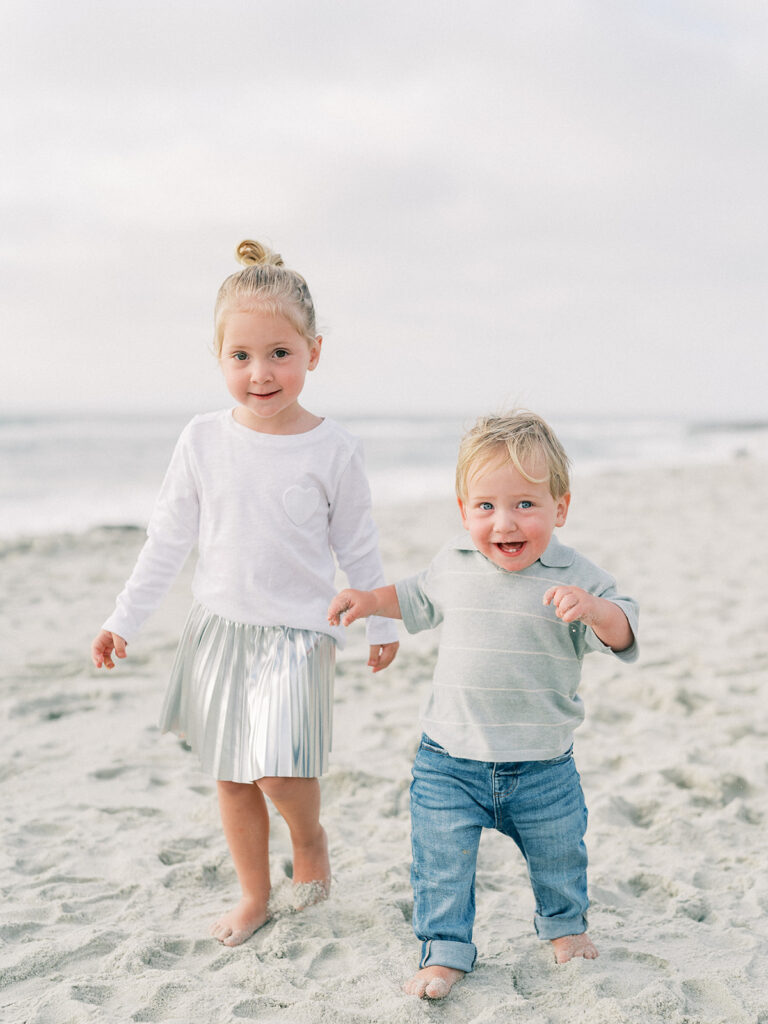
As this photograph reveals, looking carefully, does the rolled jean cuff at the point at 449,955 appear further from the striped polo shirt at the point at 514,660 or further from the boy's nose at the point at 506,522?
the boy's nose at the point at 506,522

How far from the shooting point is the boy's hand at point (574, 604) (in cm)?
192

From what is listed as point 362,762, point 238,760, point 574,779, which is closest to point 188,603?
point 362,762

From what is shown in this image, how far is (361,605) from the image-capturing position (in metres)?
2.21

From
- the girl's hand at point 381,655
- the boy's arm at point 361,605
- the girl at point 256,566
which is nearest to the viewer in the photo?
the boy's arm at point 361,605

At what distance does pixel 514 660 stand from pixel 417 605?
29cm

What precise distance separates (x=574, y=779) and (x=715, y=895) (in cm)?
79

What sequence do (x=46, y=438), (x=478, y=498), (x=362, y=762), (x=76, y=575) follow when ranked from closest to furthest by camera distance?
(x=478, y=498)
(x=362, y=762)
(x=76, y=575)
(x=46, y=438)

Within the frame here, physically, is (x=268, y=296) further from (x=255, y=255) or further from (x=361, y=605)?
(x=361, y=605)

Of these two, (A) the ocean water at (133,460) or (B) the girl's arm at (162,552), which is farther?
(A) the ocean water at (133,460)

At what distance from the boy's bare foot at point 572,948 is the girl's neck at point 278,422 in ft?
4.74

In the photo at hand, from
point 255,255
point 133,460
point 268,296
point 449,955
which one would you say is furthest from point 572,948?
point 133,460

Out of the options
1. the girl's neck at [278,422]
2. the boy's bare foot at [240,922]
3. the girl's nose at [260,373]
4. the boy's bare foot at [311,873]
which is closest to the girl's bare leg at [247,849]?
the boy's bare foot at [240,922]

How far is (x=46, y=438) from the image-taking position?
21.8 metres

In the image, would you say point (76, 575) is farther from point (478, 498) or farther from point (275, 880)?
point (478, 498)
